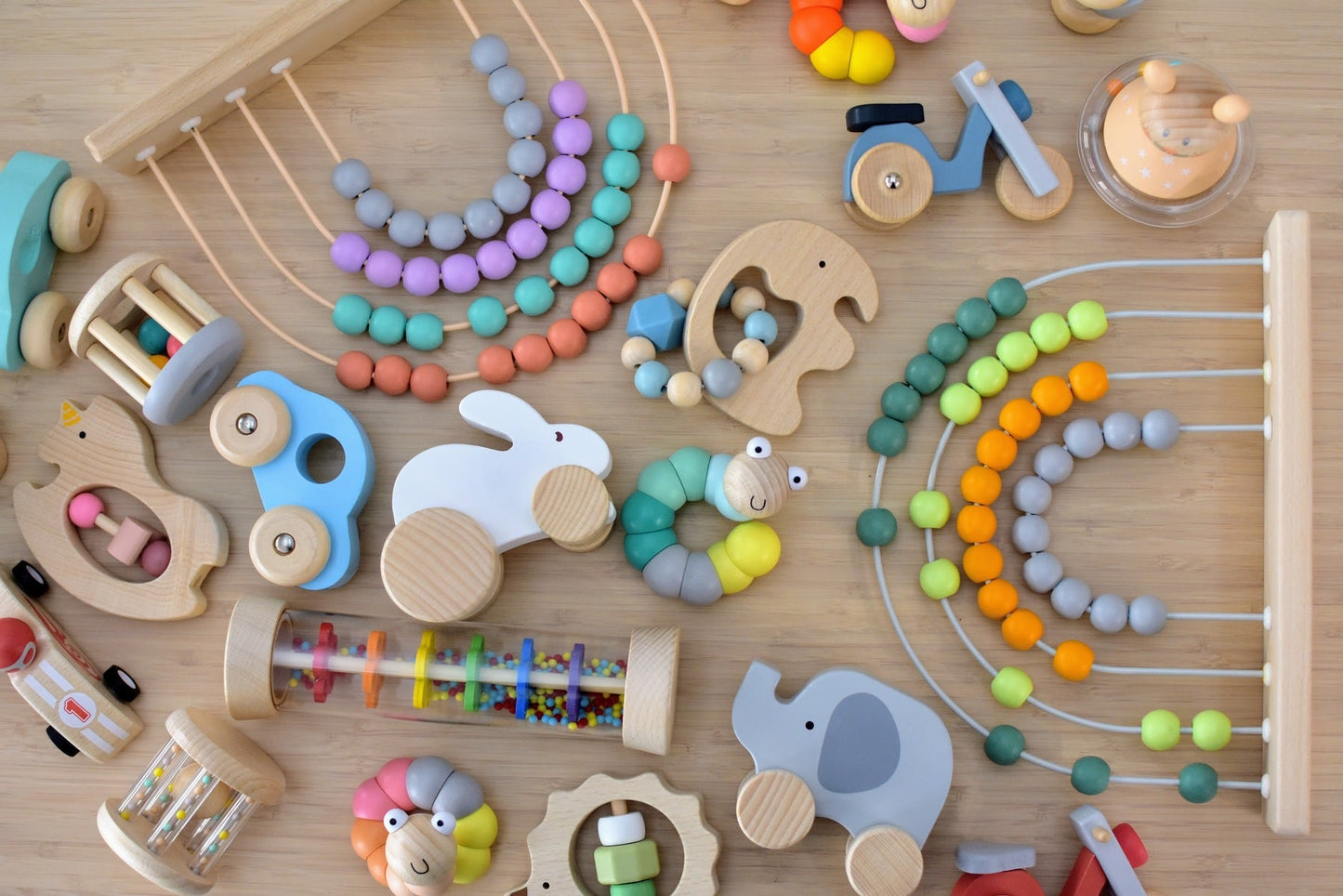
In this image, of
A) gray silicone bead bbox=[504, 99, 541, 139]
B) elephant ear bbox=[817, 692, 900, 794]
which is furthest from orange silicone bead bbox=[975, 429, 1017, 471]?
gray silicone bead bbox=[504, 99, 541, 139]

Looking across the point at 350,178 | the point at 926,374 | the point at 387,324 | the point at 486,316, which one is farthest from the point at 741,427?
the point at 350,178

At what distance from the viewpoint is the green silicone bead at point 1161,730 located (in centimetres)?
122

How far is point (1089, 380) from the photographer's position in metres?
1.26

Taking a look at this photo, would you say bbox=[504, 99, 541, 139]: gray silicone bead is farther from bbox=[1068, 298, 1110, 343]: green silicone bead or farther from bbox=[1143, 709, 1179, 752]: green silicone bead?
bbox=[1143, 709, 1179, 752]: green silicone bead

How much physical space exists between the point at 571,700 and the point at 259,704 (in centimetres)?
34

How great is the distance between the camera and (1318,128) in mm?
1332

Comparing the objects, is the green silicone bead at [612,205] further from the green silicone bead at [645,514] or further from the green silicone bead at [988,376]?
the green silicone bead at [988,376]

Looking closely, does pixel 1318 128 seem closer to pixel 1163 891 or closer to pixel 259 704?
pixel 1163 891

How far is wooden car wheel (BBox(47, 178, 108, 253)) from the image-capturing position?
1274 millimetres

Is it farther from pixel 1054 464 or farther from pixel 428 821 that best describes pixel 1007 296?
pixel 428 821

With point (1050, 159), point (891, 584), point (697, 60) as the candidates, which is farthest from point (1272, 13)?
point (891, 584)

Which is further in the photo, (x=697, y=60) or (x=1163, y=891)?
(x=697, y=60)

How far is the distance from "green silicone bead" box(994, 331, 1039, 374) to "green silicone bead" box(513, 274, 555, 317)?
53cm

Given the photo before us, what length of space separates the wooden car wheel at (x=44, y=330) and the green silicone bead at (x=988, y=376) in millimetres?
1047
